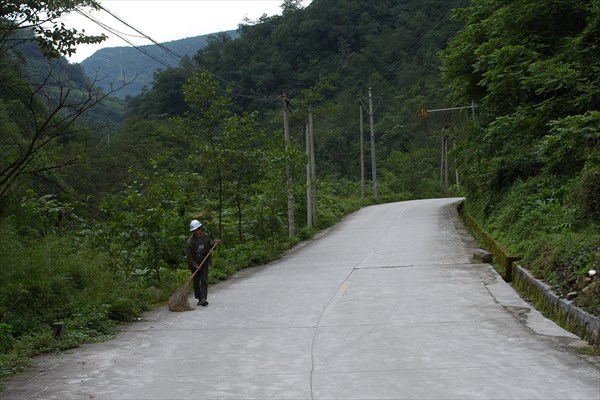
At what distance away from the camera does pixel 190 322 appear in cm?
1071

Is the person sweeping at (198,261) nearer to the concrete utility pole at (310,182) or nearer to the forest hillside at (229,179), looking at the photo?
the forest hillside at (229,179)

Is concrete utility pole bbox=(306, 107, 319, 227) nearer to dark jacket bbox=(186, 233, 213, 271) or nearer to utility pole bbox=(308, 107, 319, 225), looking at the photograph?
utility pole bbox=(308, 107, 319, 225)

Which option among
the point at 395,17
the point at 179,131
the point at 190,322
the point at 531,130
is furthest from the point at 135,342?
the point at 395,17

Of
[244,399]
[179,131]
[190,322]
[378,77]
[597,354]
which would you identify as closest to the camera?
[244,399]

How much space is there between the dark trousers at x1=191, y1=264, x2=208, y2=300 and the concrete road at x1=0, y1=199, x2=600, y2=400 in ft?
1.03

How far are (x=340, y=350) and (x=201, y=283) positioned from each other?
4961 mm

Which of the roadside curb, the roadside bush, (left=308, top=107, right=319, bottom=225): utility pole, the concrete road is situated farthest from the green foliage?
(left=308, top=107, right=319, bottom=225): utility pole

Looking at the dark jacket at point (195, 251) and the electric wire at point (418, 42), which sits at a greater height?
the electric wire at point (418, 42)

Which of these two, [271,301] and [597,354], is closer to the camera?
[597,354]

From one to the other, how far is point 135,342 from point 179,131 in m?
11.1

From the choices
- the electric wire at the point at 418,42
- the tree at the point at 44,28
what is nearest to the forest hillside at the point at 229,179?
the tree at the point at 44,28

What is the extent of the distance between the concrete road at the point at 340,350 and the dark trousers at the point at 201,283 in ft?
1.03

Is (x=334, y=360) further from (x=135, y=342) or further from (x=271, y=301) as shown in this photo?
(x=271, y=301)

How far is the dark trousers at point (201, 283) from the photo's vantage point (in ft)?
40.8
